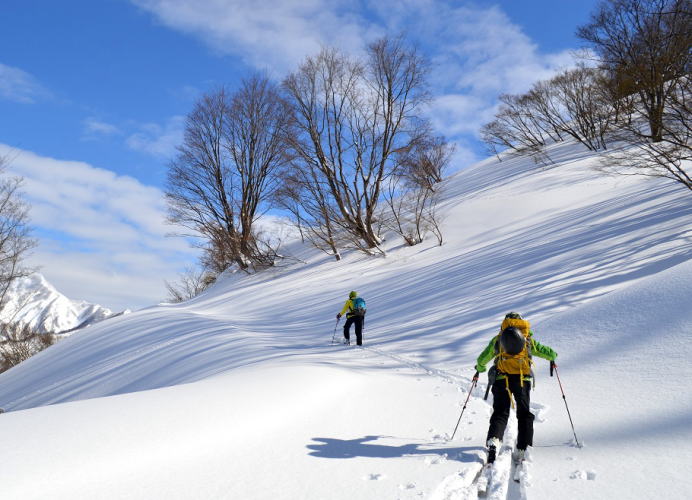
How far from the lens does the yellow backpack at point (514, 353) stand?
3.64m

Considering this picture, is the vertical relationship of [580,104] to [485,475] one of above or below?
above

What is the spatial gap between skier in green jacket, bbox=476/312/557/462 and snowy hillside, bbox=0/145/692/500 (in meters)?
0.24

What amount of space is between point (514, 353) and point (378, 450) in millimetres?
1518

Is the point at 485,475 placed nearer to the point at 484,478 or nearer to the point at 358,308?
the point at 484,478

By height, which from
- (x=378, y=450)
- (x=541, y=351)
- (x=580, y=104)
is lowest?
(x=378, y=450)

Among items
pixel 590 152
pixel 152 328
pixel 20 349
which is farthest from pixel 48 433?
pixel 20 349

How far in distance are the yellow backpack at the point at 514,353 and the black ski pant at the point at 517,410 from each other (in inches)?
3.0

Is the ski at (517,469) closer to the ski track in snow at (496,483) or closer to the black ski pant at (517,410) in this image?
the ski track in snow at (496,483)

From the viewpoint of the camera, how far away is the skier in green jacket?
11.5ft

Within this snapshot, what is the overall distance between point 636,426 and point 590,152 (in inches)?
958

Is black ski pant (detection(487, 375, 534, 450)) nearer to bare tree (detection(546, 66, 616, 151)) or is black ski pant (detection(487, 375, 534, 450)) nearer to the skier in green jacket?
the skier in green jacket

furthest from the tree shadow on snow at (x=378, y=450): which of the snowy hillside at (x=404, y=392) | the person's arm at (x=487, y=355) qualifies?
the person's arm at (x=487, y=355)

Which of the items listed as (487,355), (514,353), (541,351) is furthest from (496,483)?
(541,351)

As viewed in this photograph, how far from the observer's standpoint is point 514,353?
145 inches
